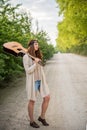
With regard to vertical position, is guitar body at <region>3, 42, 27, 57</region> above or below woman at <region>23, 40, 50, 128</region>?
above

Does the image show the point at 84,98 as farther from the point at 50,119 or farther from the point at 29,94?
the point at 29,94

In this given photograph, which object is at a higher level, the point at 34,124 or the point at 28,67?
the point at 28,67

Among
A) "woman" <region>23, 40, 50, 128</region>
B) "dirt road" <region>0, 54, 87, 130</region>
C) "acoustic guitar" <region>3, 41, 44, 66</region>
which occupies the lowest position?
"dirt road" <region>0, 54, 87, 130</region>

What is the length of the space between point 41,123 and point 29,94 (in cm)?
76

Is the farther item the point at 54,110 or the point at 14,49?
the point at 54,110

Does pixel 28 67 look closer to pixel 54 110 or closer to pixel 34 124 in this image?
pixel 34 124

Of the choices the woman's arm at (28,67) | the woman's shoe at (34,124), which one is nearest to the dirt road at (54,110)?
the woman's shoe at (34,124)

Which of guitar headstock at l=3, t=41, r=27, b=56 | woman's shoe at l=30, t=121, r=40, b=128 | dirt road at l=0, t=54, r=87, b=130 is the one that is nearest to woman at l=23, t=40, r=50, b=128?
woman's shoe at l=30, t=121, r=40, b=128

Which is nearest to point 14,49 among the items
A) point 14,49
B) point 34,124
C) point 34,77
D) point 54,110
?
point 14,49

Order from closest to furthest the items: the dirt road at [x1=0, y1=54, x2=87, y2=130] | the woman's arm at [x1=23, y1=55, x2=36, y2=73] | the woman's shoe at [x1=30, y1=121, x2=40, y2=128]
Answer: the woman's arm at [x1=23, y1=55, x2=36, y2=73] → the woman's shoe at [x1=30, y1=121, x2=40, y2=128] → the dirt road at [x1=0, y1=54, x2=87, y2=130]

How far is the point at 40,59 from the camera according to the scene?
7691mm

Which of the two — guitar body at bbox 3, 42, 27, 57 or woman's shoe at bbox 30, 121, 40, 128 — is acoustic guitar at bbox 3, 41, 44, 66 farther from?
woman's shoe at bbox 30, 121, 40, 128

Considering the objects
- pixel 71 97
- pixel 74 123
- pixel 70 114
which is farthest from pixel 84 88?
pixel 74 123

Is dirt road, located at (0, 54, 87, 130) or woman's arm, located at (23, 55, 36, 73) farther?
dirt road, located at (0, 54, 87, 130)
